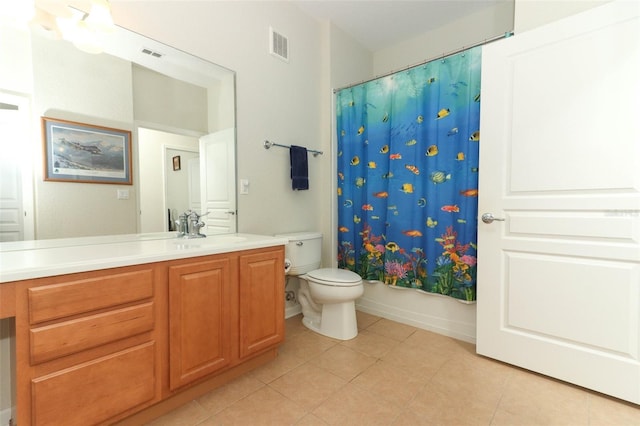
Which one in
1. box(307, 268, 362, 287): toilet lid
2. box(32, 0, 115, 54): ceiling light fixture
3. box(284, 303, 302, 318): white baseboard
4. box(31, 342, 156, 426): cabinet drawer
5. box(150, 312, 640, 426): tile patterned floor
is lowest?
box(150, 312, 640, 426): tile patterned floor

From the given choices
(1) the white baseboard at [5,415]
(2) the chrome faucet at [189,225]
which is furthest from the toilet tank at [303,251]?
(1) the white baseboard at [5,415]

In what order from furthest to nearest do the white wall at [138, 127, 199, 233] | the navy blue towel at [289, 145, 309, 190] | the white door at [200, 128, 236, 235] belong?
1. the navy blue towel at [289, 145, 309, 190]
2. the white door at [200, 128, 236, 235]
3. the white wall at [138, 127, 199, 233]

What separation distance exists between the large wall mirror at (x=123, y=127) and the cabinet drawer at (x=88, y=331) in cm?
52

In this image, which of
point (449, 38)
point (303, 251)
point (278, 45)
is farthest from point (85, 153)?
point (449, 38)

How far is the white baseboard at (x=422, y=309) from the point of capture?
2076mm

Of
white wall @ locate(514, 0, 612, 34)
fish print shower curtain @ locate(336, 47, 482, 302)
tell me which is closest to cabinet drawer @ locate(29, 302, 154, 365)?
fish print shower curtain @ locate(336, 47, 482, 302)

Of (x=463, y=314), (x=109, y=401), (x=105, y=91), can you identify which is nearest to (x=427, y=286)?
(x=463, y=314)

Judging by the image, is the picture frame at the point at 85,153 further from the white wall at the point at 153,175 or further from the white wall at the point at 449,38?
the white wall at the point at 449,38

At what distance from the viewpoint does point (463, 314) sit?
6.84 ft

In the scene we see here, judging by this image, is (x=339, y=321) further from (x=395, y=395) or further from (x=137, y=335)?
(x=137, y=335)

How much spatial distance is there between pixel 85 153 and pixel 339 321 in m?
1.81

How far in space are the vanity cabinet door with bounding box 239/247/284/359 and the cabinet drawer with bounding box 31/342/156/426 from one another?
0.46 meters

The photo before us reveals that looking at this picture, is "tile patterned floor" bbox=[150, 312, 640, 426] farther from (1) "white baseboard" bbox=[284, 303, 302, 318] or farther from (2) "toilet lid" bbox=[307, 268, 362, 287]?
(1) "white baseboard" bbox=[284, 303, 302, 318]

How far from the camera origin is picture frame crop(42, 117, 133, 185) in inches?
50.3
